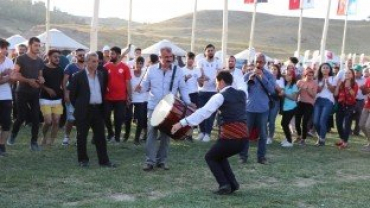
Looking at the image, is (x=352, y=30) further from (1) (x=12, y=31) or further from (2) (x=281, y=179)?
(2) (x=281, y=179)

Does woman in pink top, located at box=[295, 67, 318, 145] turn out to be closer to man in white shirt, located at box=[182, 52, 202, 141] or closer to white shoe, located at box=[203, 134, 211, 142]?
white shoe, located at box=[203, 134, 211, 142]

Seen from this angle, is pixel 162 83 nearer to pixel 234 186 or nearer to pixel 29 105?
pixel 234 186

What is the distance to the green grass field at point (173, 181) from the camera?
7.38 metres

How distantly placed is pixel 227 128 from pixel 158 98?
2.09 metres

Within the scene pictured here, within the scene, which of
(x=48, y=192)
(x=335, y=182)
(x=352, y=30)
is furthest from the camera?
(x=352, y=30)

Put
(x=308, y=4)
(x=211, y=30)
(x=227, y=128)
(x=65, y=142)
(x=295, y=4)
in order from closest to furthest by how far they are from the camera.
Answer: (x=227, y=128) < (x=65, y=142) < (x=308, y=4) < (x=295, y=4) < (x=211, y=30)

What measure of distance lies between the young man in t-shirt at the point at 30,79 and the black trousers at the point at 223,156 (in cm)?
392

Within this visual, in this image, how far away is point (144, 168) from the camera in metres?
9.26

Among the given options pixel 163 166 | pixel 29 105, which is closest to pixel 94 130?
pixel 163 166

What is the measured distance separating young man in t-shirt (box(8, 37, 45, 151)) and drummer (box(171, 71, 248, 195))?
11.4 ft

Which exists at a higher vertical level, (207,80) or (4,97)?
(207,80)

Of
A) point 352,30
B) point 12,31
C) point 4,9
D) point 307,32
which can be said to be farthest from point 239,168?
point 352,30

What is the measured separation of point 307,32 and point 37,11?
50.0m

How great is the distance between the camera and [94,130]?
9.42m
